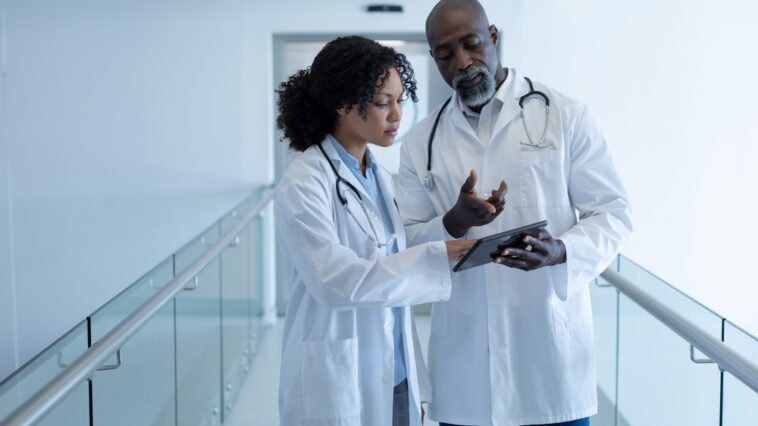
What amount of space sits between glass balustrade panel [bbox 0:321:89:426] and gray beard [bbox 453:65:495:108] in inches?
43.7

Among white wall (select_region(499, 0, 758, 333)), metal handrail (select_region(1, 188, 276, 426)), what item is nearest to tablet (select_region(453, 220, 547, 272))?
metal handrail (select_region(1, 188, 276, 426))

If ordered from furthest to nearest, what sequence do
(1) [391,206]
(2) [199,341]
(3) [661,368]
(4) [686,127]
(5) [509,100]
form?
(4) [686,127], (2) [199,341], (3) [661,368], (5) [509,100], (1) [391,206]

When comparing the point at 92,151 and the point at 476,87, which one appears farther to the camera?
the point at 92,151

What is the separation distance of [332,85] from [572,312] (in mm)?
859

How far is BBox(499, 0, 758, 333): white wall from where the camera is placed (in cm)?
498

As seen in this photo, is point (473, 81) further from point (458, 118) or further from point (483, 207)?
point (483, 207)

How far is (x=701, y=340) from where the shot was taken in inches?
68.4

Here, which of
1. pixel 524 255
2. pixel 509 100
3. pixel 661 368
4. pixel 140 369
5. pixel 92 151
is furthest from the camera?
pixel 92 151

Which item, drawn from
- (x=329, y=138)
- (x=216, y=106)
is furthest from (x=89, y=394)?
(x=216, y=106)

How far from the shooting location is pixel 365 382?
171 cm

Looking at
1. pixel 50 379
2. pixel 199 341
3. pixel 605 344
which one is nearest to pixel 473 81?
pixel 50 379

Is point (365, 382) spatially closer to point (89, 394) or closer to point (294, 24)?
point (89, 394)

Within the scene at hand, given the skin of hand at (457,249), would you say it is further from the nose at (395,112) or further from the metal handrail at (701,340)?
the metal handrail at (701,340)

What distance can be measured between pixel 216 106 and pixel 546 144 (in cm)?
296
